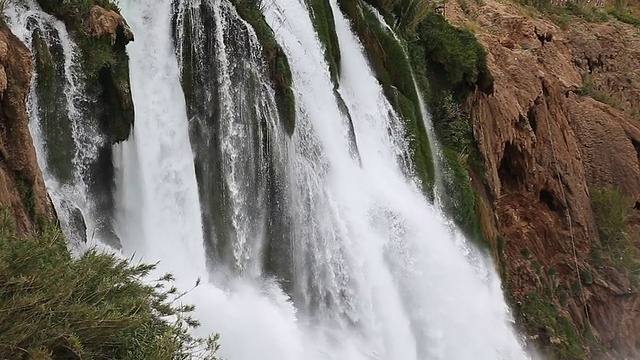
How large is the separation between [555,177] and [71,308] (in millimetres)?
15078

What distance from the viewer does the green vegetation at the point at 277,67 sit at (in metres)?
10.0

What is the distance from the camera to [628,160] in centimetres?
2044

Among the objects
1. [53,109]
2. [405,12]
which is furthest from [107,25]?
[405,12]

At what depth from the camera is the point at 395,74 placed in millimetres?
14266

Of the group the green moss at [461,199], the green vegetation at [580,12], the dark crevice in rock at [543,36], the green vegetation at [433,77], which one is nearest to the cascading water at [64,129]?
the green vegetation at [433,77]

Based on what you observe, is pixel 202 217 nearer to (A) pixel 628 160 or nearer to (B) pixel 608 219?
(B) pixel 608 219

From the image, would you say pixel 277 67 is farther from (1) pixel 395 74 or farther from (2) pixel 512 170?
(2) pixel 512 170

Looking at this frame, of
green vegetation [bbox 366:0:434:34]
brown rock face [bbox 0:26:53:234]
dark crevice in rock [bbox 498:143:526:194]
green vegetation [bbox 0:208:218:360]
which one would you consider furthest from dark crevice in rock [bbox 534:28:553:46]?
green vegetation [bbox 0:208:218:360]

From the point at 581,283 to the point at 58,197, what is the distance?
13162mm

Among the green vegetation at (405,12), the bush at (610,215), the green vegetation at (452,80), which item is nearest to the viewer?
the green vegetation at (452,80)

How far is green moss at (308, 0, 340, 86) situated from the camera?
12211mm

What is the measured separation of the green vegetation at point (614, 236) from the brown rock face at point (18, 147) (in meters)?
14.4

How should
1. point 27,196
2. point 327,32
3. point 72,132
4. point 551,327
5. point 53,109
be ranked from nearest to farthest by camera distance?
point 27,196, point 53,109, point 72,132, point 327,32, point 551,327

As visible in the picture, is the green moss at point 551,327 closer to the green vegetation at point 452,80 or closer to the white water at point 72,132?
the green vegetation at point 452,80
